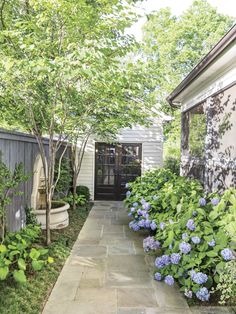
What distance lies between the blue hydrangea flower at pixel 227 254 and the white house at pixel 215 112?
145 cm

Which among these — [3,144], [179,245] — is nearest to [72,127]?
[3,144]

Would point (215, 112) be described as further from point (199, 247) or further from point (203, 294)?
point (203, 294)

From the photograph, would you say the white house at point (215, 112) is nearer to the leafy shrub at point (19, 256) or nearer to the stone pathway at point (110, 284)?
the stone pathway at point (110, 284)

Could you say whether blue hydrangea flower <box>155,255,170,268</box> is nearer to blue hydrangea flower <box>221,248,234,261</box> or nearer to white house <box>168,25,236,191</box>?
blue hydrangea flower <box>221,248,234,261</box>

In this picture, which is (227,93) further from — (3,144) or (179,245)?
(3,144)

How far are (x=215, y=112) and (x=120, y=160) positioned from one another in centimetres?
561

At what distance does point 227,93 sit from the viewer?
457 cm

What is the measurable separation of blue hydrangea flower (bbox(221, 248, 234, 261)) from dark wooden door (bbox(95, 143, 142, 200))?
7411 mm

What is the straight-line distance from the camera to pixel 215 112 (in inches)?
200

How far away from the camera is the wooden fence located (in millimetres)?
4174

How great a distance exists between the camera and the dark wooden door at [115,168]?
410 inches

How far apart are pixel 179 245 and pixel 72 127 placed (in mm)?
3454

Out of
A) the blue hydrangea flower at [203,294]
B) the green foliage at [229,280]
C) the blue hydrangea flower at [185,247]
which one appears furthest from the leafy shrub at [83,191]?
the green foliage at [229,280]

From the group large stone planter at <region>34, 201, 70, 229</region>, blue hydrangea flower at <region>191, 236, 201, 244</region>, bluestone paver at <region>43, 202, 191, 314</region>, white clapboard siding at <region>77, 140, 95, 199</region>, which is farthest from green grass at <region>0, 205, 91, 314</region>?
white clapboard siding at <region>77, 140, 95, 199</region>
